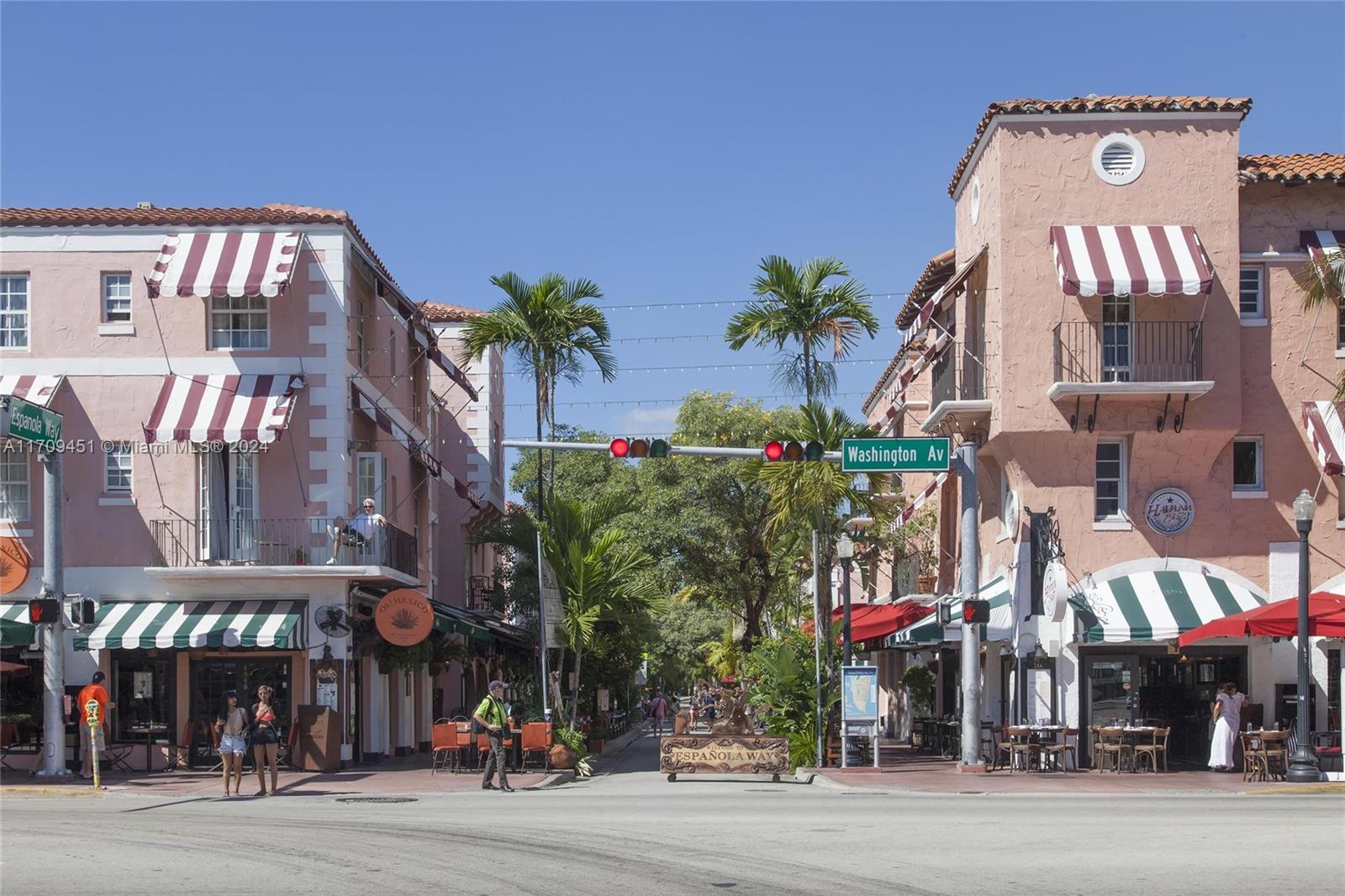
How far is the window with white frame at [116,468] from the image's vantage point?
2917 cm

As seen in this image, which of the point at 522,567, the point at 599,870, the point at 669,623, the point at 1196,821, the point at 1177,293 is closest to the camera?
the point at 599,870

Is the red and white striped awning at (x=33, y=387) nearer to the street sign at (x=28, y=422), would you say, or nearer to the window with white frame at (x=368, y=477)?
the street sign at (x=28, y=422)

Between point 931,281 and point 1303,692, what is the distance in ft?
50.2

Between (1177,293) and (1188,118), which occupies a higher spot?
(1188,118)

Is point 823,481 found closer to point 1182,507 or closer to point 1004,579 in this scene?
point 1004,579

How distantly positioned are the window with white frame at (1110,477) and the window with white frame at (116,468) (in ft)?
60.4

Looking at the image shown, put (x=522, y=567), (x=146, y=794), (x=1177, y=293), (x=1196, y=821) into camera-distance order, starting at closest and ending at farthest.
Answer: (x=1196, y=821)
(x=146, y=794)
(x=1177, y=293)
(x=522, y=567)

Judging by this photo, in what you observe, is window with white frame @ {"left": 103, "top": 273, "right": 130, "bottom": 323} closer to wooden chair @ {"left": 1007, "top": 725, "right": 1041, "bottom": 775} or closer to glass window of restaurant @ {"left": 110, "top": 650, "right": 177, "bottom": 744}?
glass window of restaurant @ {"left": 110, "top": 650, "right": 177, "bottom": 744}

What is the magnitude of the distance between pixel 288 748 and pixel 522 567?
974 centimetres

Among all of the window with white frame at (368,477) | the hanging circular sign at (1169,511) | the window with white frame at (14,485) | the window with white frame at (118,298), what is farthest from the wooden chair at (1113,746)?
the window with white frame at (14,485)

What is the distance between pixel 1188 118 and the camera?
28.7 metres

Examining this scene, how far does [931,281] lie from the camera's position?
36.0 metres

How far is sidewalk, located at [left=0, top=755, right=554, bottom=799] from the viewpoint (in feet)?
76.2

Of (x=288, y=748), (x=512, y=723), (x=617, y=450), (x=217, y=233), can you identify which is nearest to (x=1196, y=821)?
(x=617, y=450)
